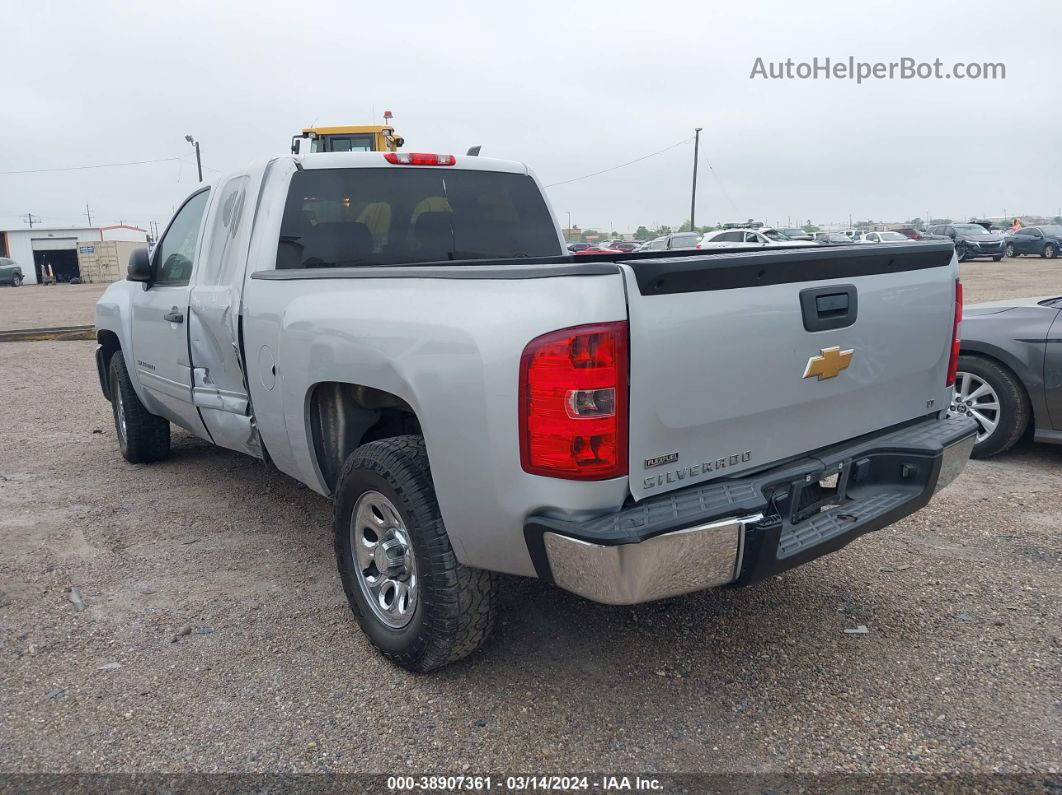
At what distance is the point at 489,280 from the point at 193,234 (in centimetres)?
291

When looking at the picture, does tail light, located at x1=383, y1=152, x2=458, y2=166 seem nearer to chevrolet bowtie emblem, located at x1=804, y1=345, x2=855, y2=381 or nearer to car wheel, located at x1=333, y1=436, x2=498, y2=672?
car wheel, located at x1=333, y1=436, x2=498, y2=672

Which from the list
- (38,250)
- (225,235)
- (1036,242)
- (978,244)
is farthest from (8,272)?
(1036,242)

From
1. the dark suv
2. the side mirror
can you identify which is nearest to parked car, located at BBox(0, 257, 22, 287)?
the dark suv

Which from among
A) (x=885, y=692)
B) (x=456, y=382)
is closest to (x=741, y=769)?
(x=885, y=692)

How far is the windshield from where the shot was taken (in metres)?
4.02

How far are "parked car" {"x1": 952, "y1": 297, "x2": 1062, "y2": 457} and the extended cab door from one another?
470cm

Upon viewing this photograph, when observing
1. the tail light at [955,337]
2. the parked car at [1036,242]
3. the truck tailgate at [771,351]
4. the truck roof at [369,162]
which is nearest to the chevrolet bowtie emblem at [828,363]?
the truck tailgate at [771,351]

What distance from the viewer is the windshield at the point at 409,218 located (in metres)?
4.02

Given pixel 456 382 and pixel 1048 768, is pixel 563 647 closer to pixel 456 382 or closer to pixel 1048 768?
pixel 456 382

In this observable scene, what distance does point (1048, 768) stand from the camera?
8.10ft

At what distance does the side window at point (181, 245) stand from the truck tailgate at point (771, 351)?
318cm

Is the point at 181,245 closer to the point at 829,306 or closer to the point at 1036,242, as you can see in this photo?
the point at 829,306

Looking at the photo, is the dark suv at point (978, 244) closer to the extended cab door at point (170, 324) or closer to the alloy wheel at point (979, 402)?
the alloy wheel at point (979, 402)

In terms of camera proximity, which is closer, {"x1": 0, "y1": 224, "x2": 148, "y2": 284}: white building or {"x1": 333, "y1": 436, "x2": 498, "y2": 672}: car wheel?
{"x1": 333, "y1": 436, "x2": 498, "y2": 672}: car wheel
